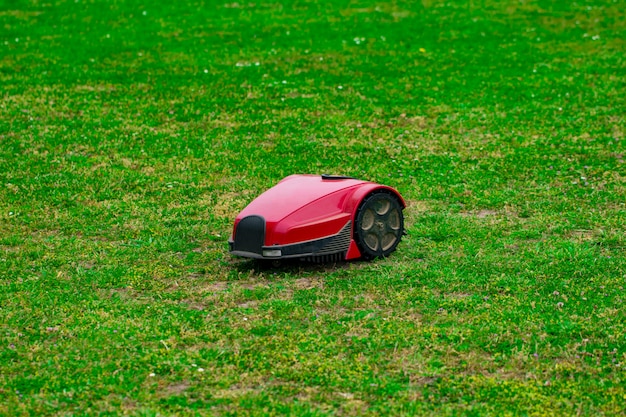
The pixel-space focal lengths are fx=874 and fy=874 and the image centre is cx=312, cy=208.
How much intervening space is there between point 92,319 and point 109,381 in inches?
48.8

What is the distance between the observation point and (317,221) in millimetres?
8250

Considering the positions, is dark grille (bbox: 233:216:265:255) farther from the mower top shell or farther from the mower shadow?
the mower shadow

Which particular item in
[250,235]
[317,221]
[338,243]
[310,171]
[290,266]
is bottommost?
[290,266]

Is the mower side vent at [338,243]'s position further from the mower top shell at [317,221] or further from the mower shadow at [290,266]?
the mower shadow at [290,266]

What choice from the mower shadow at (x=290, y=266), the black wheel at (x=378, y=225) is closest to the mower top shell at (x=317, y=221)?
the black wheel at (x=378, y=225)

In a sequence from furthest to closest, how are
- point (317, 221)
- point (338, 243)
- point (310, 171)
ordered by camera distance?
point (310, 171), point (338, 243), point (317, 221)

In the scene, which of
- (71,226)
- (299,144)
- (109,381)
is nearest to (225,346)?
(109,381)

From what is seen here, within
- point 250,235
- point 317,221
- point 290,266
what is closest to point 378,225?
point 317,221

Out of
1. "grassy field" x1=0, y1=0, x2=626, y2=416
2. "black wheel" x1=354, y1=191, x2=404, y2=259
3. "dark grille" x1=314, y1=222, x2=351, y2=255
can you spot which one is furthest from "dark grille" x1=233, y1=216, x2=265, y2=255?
"black wheel" x1=354, y1=191, x2=404, y2=259

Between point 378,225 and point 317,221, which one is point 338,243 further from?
point 378,225

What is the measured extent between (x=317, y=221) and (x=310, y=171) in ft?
13.1

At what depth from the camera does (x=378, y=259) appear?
883 cm

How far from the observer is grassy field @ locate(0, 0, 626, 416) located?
20.6 ft

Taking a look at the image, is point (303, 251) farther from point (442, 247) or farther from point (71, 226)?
point (71, 226)
